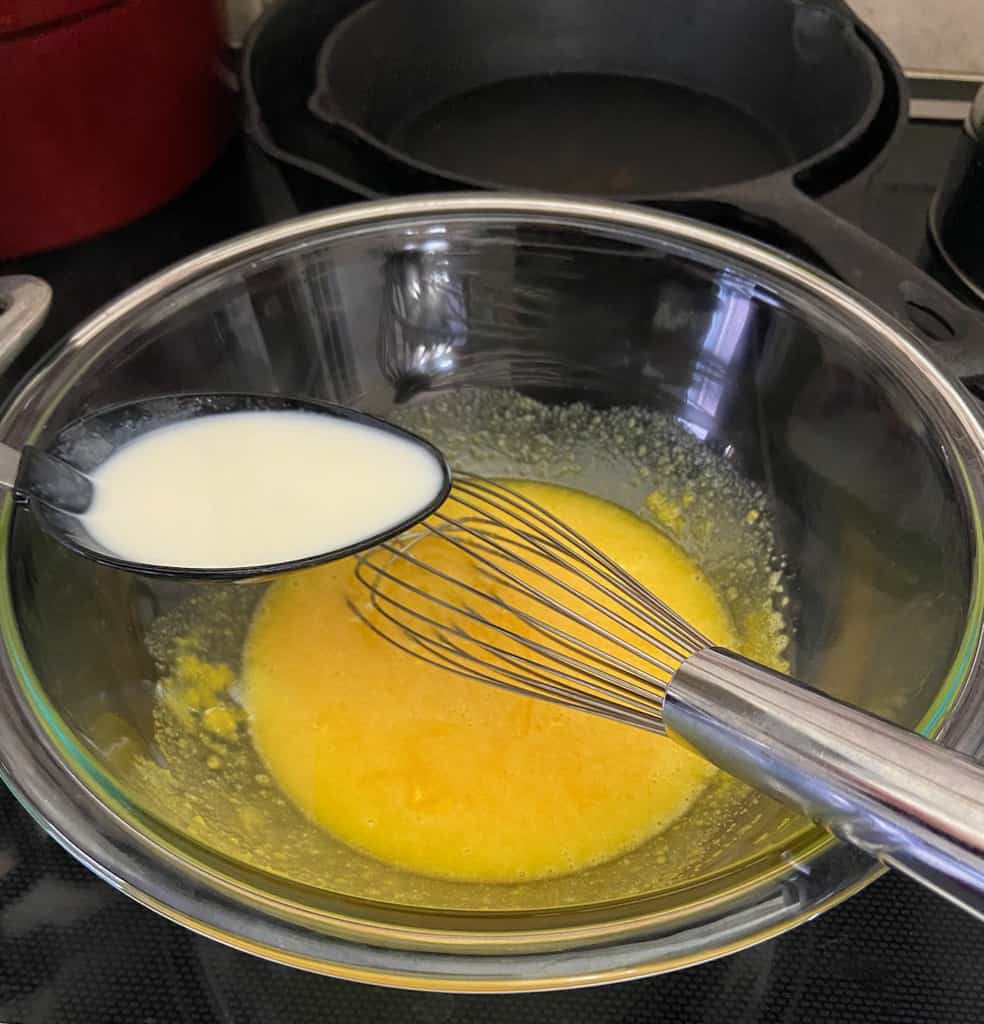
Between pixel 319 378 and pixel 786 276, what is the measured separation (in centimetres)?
33

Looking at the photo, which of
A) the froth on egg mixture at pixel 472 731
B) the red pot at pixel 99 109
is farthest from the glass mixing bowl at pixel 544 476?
the red pot at pixel 99 109

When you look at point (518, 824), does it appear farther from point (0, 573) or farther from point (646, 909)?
point (0, 573)

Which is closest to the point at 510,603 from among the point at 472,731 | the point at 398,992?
the point at 472,731

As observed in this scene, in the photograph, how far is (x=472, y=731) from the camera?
632mm

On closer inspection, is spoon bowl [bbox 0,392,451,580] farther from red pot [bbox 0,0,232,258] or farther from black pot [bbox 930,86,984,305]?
black pot [bbox 930,86,984,305]

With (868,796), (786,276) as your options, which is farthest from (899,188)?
(868,796)

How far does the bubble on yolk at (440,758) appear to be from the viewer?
579 millimetres

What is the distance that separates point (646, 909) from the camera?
1.39 ft

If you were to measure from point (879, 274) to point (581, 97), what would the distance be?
1.45 ft

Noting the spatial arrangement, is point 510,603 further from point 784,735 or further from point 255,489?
point 784,735

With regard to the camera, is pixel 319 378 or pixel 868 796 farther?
pixel 319 378

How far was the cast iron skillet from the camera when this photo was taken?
0.75 m

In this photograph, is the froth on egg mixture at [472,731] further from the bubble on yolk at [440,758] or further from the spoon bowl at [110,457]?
the spoon bowl at [110,457]

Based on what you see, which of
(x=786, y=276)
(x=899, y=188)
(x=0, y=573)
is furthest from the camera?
(x=899, y=188)
